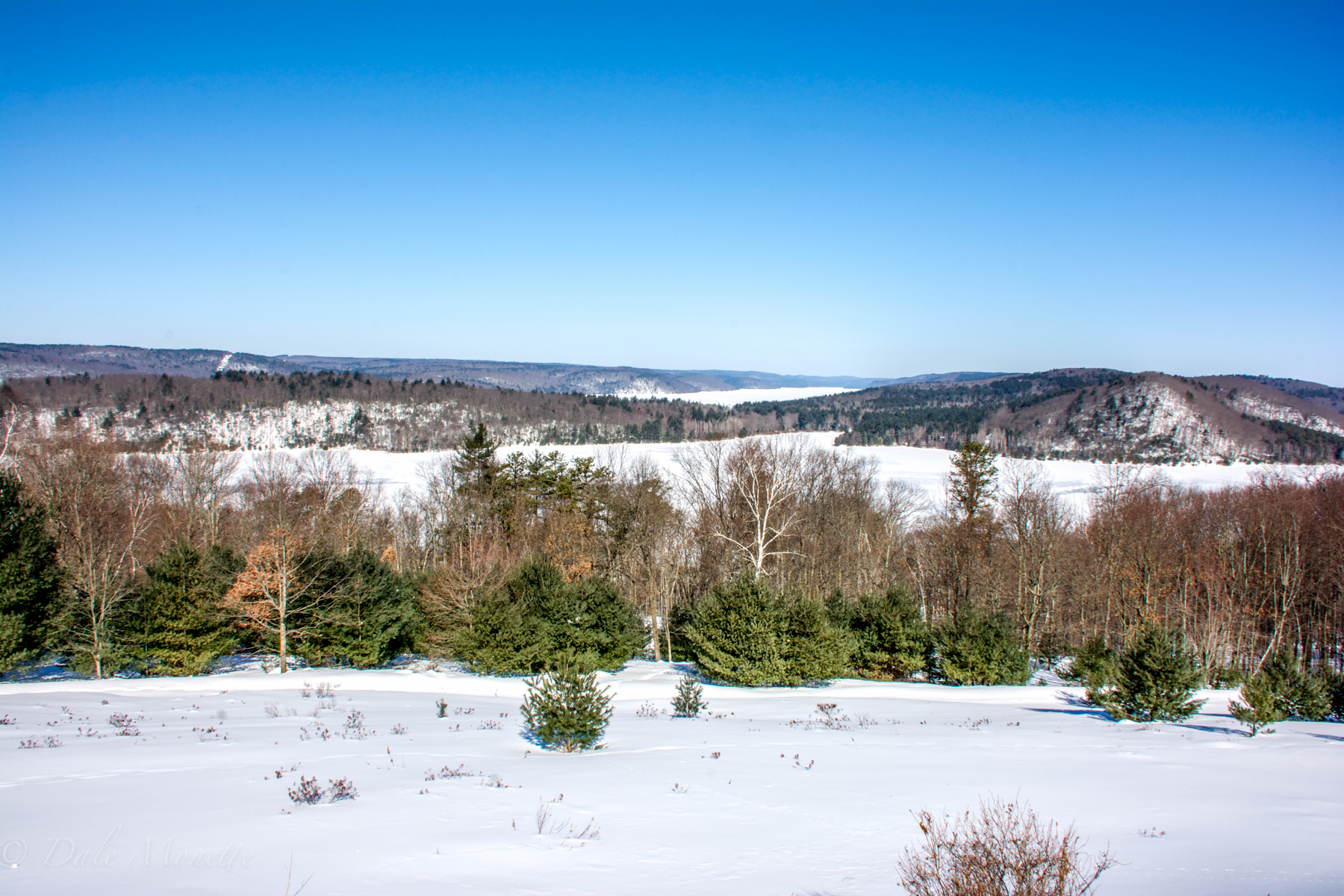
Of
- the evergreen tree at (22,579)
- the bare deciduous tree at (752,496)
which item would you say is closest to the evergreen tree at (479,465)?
the bare deciduous tree at (752,496)

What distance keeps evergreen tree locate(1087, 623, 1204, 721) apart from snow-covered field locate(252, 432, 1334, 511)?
2299 inches

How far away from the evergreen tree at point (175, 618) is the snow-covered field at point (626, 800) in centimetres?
735

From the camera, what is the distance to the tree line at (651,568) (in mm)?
24609

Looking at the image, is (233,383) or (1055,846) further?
(233,383)

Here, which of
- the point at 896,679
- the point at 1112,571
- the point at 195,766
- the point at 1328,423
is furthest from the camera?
the point at 1328,423

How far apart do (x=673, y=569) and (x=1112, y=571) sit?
25.9 m

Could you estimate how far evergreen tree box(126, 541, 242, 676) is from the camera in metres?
24.3

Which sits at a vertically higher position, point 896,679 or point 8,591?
point 8,591

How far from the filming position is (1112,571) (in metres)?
40.7

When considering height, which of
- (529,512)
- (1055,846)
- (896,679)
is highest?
(1055,846)

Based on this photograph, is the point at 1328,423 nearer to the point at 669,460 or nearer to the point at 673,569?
the point at 669,460

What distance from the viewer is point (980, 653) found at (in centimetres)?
2466

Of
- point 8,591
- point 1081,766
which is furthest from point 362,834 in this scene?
point 8,591

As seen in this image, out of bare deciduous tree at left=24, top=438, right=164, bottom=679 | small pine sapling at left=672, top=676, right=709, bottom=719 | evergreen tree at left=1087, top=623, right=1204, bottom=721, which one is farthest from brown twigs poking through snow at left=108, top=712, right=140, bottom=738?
evergreen tree at left=1087, top=623, right=1204, bottom=721
